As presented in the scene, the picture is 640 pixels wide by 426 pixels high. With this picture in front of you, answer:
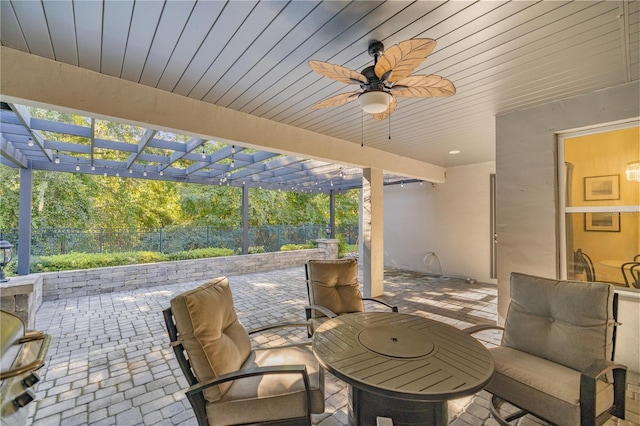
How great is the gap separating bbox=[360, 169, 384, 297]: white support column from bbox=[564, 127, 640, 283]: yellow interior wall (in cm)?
292

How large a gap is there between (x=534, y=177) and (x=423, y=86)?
237 cm

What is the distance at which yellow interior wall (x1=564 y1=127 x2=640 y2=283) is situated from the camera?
9.57ft

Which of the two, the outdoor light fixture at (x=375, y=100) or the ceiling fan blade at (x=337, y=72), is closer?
the ceiling fan blade at (x=337, y=72)

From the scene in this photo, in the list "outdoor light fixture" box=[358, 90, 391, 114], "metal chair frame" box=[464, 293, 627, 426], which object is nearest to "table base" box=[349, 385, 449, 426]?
"metal chair frame" box=[464, 293, 627, 426]

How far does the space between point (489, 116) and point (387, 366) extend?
144 inches

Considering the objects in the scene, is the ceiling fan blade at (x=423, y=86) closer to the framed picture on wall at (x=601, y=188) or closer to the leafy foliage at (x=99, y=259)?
the framed picture on wall at (x=601, y=188)

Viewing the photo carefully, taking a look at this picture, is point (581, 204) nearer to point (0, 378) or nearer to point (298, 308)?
point (298, 308)

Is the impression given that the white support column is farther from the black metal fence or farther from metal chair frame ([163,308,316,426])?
the black metal fence

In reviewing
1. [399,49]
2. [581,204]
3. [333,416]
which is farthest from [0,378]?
[581,204]

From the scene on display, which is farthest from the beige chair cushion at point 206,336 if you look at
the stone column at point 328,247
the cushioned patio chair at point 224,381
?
the stone column at point 328,247

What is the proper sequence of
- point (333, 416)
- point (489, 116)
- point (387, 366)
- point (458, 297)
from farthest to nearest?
point (458, 297) < point (489, 116) < point (333, 416) < point (387, 366)

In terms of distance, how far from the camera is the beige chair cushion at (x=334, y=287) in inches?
120

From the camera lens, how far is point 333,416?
2086 mm

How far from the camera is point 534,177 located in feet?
11.1
